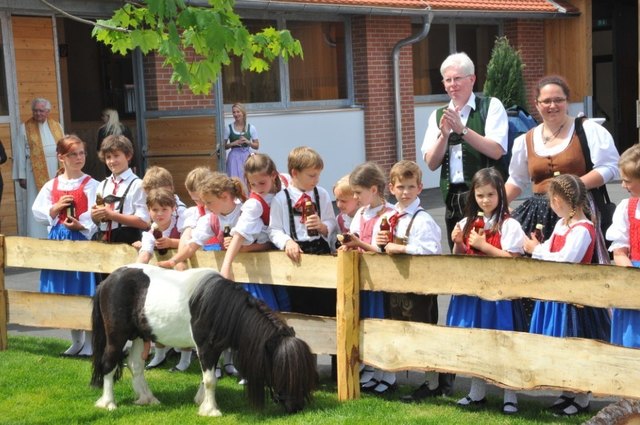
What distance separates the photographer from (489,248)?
19.5 ft

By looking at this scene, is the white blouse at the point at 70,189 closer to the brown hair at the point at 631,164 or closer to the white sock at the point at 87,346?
the white sock at the point at 87,346

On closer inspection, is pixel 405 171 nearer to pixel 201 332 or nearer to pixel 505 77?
pixel 201 332

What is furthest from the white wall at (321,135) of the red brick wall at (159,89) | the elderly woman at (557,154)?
the elderly woman at (557,154)

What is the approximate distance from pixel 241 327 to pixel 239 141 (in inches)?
388

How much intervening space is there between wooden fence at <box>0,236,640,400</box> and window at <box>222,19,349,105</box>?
10.8 meters

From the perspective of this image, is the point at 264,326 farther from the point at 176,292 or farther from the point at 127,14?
the point at 127,14

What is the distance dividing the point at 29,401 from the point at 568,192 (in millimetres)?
3472

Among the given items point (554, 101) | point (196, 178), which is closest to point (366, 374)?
point (196, 178)

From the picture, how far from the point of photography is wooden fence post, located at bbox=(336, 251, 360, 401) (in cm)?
603

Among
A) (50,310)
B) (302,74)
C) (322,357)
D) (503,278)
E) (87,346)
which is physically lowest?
(322,357)

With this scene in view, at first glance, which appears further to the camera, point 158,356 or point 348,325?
point 158,356

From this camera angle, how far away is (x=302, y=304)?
6.89m

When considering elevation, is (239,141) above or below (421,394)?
above

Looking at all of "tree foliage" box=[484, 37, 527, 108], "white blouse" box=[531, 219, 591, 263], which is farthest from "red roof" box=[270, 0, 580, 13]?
"white blouse" box=[531, 219, 591, 263]
